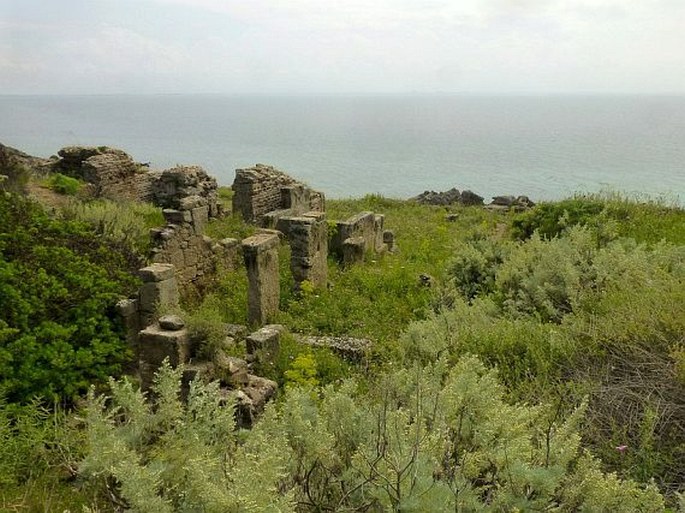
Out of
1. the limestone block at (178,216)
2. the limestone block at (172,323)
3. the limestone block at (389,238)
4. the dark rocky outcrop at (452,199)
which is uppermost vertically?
the limestone block at (178,216)

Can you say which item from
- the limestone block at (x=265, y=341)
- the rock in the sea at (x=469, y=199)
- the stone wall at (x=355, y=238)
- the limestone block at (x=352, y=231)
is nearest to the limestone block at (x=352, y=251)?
the stone wall at (x=355, y=238)

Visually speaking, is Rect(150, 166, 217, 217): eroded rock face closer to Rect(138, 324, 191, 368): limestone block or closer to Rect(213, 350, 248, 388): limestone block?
Rect(138, 324, 191, 368): limestone block

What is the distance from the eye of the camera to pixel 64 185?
1755cm

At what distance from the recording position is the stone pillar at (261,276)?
10500 mm

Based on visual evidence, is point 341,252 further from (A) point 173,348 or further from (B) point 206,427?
(B) point 206,427

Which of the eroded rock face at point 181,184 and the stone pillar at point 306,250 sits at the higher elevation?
the eroded rock face at point 181,184

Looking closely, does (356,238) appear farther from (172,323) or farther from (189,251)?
(172,323)

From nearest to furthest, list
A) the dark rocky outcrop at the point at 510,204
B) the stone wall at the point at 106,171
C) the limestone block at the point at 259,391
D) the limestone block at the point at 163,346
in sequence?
1. the limestone block at the point at 259,391
2. the limestone block at the point at 163,346
3. the stone wall at the point at 106,171
4. the dark rocky outcrop at the point at 510,204

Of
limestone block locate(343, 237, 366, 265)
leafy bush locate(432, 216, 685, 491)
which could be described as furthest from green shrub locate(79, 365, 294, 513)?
limestone block locate(343, 237, 366, 265)

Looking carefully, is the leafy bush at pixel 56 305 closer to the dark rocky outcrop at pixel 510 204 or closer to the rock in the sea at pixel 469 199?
the dark rocky outcrop at pixel 510 204

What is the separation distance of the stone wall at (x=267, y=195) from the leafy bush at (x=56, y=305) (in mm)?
8494

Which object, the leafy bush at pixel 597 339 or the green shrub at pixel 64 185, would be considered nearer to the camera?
the leafy bush at pixel 597 339

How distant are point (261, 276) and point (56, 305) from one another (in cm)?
361

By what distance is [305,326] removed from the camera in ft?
35.2
